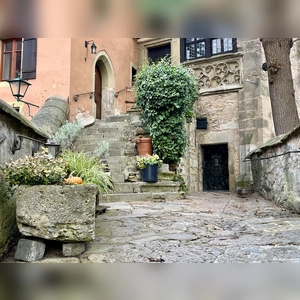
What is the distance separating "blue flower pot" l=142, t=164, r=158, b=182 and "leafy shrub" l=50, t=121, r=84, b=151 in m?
1.97

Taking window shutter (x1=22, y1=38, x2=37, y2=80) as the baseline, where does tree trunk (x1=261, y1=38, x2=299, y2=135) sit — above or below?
below

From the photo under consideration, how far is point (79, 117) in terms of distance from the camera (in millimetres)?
8344

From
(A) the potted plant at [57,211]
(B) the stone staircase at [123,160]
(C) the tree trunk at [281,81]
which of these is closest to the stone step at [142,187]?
(B) the stone staircase at [123,160]

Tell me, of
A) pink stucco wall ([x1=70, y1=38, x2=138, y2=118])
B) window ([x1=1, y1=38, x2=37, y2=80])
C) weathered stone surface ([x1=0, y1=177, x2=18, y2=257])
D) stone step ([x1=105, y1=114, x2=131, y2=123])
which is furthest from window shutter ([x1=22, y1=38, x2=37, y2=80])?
Answer: weathered stone surface ([x1=0, y1=177, x2=18, y2=257])

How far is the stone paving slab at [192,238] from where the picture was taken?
7.13ft

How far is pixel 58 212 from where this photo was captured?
84.5 inches

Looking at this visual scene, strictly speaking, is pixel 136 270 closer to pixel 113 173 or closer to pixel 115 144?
pixel 113 173

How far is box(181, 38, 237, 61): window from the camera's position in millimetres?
9922

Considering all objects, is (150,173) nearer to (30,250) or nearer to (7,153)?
(7,153)

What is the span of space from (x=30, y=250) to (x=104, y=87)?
30.2 ft

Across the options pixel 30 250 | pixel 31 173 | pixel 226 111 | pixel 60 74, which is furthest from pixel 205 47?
pixel 30 250

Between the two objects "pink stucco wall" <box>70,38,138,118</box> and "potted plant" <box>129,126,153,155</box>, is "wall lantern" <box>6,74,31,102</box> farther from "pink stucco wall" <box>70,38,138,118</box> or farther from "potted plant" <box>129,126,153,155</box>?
"potted plant" <box>129,126,153,155</box>

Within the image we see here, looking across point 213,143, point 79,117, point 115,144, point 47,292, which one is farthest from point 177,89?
point 47,292

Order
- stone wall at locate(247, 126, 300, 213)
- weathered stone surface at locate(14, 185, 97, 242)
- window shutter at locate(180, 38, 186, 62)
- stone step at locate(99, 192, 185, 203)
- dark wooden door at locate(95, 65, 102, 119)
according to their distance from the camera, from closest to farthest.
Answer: weathered stone surface at locate(14, 185, 97, 242) → stone wall at locate(247, 126, 300, 213) → stone step at locate(99, 192, 185, 203) → dark wooden door at locate(95, 65, 102, 119) → window shutter at locate(180, 38, 186, 62)
